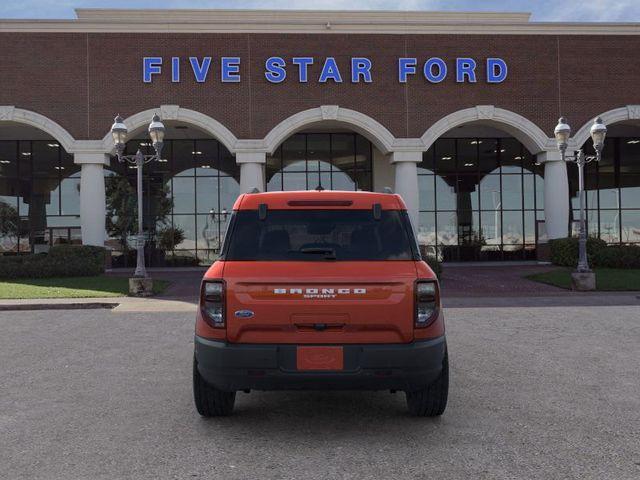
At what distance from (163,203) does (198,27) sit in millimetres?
9563

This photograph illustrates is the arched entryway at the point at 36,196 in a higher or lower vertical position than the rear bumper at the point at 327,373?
higher

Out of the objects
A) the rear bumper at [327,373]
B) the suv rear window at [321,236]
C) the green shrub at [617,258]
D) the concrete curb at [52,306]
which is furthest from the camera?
the green shrub at [617,258]

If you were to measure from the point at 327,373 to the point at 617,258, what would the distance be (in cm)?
2059

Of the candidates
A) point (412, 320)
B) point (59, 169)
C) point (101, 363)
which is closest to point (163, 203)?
point (59, 169)

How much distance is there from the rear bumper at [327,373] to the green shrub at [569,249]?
786 inches

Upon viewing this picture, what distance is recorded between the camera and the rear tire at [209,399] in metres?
4.73

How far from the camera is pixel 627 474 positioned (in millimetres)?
3705

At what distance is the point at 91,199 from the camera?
2309cm

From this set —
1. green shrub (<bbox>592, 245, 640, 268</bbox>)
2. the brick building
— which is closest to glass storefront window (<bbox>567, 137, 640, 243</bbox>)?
the brick building

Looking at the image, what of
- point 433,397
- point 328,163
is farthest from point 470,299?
point 328,163

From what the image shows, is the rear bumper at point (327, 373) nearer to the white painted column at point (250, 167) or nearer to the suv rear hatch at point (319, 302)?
the suv rear hatch at point (319, 302)

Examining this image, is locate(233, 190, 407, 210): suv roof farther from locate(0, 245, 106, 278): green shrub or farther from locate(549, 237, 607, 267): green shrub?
locate(549, 237, 607, 267): green shrub

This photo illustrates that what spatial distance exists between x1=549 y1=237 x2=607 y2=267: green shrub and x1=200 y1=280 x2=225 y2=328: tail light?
2067cm

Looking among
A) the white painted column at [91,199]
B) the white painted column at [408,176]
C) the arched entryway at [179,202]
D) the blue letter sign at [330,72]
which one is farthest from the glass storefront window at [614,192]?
the white painted column at [91,199]
